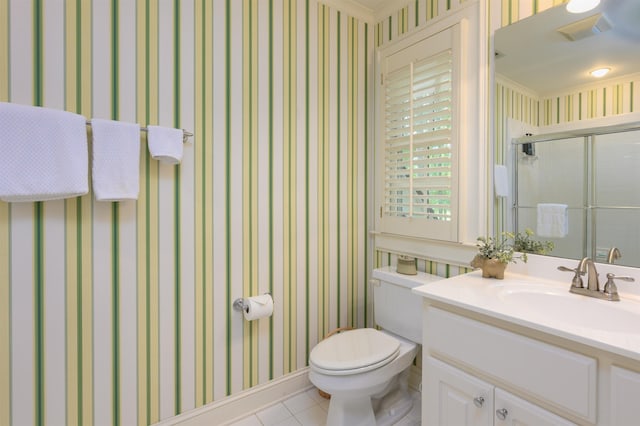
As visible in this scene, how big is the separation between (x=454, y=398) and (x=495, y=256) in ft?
2.08

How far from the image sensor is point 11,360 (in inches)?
50.0

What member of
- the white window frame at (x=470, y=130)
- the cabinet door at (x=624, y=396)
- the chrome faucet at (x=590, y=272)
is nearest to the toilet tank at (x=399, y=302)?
the white window frame at (x=470, y=130)

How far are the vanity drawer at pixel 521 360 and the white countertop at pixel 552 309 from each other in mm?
65

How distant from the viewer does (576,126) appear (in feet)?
4.58

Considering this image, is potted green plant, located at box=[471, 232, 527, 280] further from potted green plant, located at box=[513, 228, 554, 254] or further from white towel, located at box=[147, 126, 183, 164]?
white towel, located at box=[147, 126, 183, 164]

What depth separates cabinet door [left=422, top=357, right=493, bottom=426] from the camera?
1.14 m

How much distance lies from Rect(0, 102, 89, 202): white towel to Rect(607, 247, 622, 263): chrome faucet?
6.78 feet

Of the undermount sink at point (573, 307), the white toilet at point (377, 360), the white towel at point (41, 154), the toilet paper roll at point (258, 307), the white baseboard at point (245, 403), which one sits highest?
the white towel at point (41, 154)

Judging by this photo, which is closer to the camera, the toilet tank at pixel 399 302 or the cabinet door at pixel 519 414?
the cabinet door at pixel 519 414

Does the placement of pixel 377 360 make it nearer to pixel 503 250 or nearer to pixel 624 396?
pixel 503 250

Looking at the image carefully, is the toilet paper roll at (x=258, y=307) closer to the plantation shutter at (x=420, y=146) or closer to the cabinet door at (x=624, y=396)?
the plantation shutter at (x=420, y=146)

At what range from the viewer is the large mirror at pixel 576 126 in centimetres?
127

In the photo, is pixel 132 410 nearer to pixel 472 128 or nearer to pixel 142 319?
pixel 142 319

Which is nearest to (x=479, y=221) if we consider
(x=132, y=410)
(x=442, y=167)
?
(x=442, y=167)
